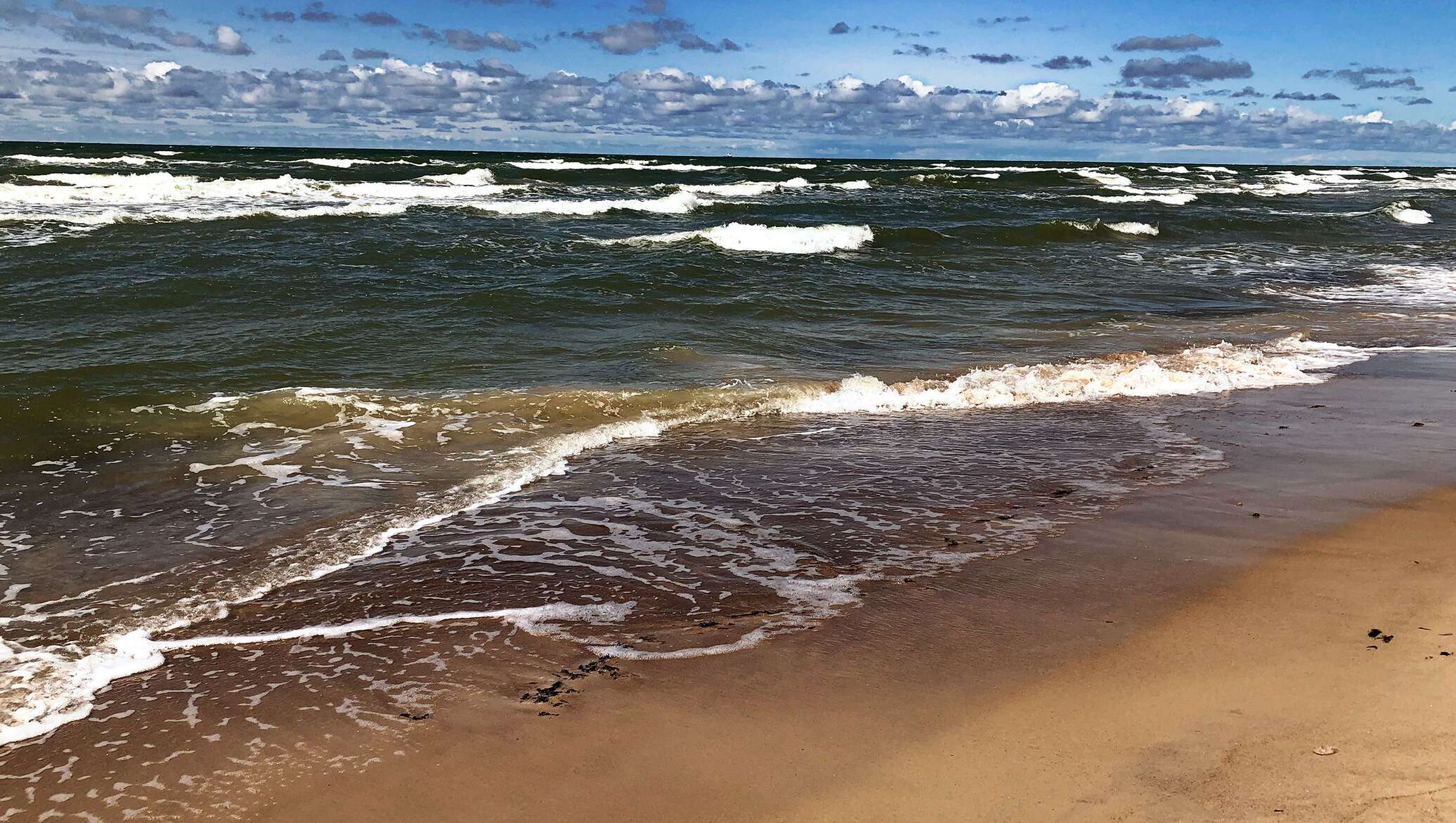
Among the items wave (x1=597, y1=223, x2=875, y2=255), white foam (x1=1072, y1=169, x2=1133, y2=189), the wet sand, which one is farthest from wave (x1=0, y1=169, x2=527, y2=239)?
white foam (x1=1072, y1=169, x2=1133, y2=189)

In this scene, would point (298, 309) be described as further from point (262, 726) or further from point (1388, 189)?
point (1388, 189)

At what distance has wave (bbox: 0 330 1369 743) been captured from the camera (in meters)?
3.84

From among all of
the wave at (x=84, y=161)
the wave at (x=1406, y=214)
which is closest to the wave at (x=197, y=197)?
the wave at (x=84, y=161)

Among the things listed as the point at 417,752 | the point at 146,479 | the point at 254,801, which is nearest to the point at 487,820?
the point at 417,752

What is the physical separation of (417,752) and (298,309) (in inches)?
435

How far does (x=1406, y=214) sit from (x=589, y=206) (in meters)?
29.5

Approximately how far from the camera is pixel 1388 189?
62.2 meters

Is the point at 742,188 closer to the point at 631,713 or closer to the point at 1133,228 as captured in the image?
the point at 1133,228

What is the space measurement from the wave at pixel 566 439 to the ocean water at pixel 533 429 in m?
0.03

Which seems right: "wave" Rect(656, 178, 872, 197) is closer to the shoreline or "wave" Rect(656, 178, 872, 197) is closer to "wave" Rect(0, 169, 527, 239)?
"wave" Rect(0, 169, 527, 239)

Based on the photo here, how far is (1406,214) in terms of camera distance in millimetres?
35594

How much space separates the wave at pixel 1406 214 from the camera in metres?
34.9

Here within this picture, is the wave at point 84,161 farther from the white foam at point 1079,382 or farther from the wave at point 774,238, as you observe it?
the white foam at point 1079,382

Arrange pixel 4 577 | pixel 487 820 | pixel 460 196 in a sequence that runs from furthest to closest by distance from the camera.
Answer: pixel 460 196 → pixel 4 577 → pixel 487 820
